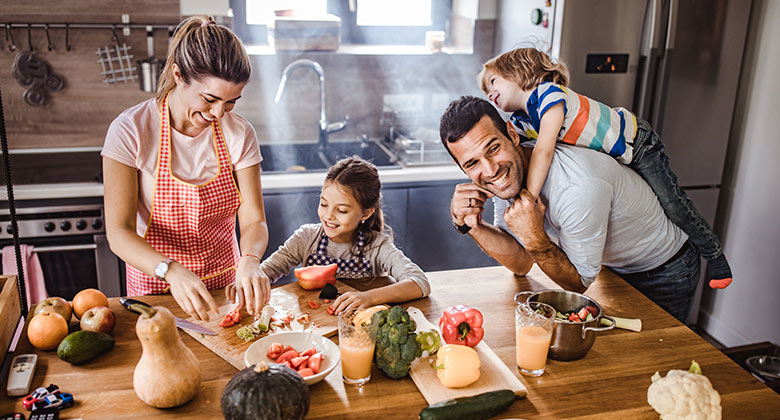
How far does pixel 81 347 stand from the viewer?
1402 mm

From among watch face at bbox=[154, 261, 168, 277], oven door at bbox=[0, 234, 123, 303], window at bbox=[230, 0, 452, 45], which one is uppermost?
window at bbox=[230, 0, 452, 45]

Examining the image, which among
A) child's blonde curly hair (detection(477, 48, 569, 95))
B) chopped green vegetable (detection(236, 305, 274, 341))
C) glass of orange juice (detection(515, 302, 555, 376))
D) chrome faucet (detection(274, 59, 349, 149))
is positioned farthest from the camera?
chrome faucet (detection(274, 59, 349, 149))

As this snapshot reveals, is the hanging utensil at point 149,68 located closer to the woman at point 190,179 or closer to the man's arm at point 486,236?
the woman at point 190,179

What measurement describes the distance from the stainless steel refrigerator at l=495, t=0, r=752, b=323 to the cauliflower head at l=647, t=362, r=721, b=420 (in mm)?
2002

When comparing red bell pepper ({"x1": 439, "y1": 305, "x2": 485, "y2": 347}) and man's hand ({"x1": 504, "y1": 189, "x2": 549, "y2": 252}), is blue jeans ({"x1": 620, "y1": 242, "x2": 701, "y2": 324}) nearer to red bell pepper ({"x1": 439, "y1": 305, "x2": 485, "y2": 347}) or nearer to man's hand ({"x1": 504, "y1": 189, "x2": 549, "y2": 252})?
man's hand ({"x1": 504, "y1": 189, "x2": 549, "y2": 252})

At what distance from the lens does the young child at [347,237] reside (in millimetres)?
2043

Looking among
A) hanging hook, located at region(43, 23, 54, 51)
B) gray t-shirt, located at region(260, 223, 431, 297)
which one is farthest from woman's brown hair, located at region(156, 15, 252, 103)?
hanging hook, located at region(43, 23, 54, 51)

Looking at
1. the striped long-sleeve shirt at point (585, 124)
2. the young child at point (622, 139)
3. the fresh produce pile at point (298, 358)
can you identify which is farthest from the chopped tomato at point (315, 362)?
the striped long-sleeve shirt at point (585, 124)

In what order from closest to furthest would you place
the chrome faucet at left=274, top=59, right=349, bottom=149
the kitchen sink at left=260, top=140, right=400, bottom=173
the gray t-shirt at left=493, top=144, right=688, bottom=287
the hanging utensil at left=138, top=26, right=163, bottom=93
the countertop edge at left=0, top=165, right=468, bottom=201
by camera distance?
1. the gray t-shirt at left=493, top=144, right=688, bottom=287
2. the countertop edge at left=0, top=165, right=468, bottom=201
3. the hanging utensil at left=138, top=26, right=163, bottom=93
4. the chrome faucet at left=274, top=59, right=349, bottom=149
5. the kitchen sink at left=260, top=140, right=400, bottom=173

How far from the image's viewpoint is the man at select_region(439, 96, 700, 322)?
179cm

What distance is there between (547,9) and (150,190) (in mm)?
2018

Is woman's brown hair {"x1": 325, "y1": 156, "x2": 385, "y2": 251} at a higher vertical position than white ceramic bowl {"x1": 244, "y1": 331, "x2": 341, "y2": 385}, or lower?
higher

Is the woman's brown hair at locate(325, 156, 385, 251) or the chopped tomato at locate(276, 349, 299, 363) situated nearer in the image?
the chopped tomato at locate(276, 349, 299, 363)

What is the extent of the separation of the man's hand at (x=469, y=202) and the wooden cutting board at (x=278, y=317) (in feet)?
1.37
